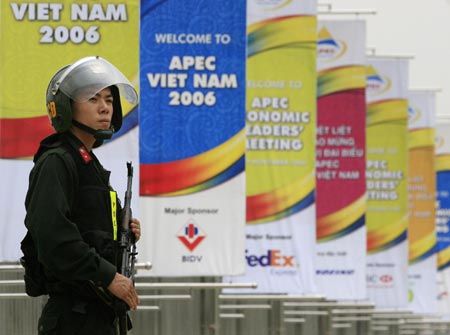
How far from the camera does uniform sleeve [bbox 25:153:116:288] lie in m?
6.13

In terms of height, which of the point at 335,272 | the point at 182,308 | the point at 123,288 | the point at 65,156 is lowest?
the point at 182,308

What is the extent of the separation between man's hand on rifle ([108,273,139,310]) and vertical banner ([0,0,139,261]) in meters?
5.82

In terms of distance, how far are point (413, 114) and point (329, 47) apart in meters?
8.57

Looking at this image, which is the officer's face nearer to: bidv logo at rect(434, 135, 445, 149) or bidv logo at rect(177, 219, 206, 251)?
bidv logo at rect(177, 219, 206, 251)

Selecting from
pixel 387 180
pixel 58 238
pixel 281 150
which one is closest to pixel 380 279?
pixel 387 180

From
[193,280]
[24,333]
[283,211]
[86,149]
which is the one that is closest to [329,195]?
[283,211]

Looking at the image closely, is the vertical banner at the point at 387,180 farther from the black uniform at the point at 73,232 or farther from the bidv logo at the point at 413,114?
the black uniform at the point at 73,232

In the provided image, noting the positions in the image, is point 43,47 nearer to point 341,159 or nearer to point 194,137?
point 194,137

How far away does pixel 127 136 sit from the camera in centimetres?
1233

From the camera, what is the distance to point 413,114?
29.5 metres

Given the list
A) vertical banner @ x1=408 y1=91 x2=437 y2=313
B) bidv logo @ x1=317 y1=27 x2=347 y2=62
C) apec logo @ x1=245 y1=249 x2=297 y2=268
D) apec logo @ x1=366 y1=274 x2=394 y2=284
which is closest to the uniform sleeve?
apec logo @ x1=245 y1=249 x2=297 y2=268

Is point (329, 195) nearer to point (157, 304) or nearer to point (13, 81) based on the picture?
point (157, 304)

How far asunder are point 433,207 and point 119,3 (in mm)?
18741

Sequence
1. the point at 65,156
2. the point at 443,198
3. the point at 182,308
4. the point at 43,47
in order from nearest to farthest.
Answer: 1. the point at 65,156
2. the point at 43,47
3. the point at 182,308
4. the point at 443,198
